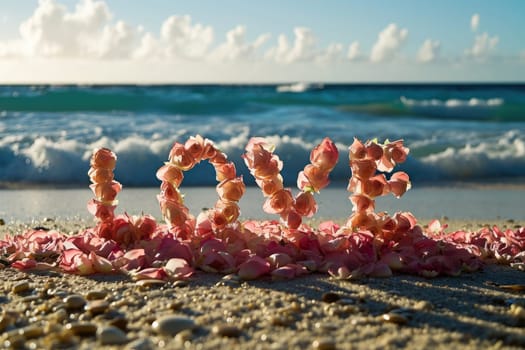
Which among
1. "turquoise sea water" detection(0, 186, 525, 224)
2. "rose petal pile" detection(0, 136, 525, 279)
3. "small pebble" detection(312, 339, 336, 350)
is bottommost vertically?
"turquoise sea water" detection(0, 186, 525, 224)

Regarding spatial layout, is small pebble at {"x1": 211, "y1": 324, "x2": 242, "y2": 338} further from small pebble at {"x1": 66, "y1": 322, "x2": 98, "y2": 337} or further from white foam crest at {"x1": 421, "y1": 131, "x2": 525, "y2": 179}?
white foam crest at {"x1": 421, "y1": 131, "x2": 525, "y2": 179}

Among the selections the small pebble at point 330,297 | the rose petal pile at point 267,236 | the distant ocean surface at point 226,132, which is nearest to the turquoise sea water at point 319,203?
the distant ocean surface at point 226,132

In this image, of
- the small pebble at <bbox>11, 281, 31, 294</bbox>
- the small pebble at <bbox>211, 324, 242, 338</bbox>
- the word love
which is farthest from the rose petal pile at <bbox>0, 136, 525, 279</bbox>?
the small pebble at <bbox>211, 324, 242, 338</bbox>

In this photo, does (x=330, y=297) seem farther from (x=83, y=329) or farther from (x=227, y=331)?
(x=83, y=329)

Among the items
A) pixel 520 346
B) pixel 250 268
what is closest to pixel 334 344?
pixel 520 346

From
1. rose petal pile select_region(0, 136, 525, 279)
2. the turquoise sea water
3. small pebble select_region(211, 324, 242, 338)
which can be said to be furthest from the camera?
the turquoise sea water

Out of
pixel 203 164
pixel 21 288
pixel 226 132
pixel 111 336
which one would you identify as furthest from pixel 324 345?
pixel 226 132

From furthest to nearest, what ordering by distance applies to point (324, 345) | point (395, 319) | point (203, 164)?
point (203, 164)
point (395, 319)
point (324, 345)
